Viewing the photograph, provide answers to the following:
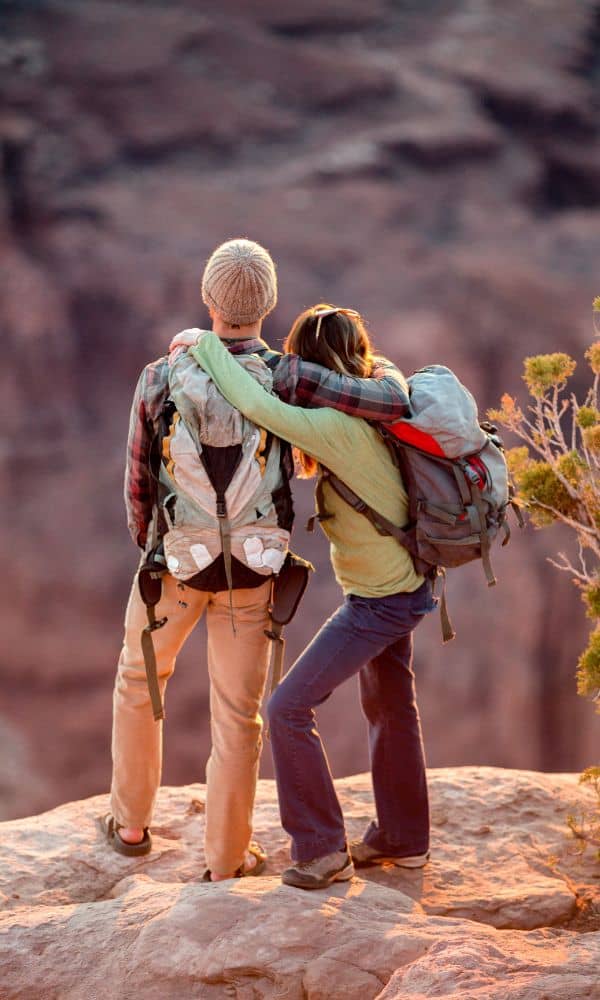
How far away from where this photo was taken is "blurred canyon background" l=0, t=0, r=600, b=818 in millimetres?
11891

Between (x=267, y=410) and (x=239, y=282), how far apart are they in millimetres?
364

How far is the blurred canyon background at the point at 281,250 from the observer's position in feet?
39.0

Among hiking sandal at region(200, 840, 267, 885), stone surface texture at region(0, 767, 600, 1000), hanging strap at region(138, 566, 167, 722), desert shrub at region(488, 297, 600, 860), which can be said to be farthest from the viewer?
desert shrub at region(488, 297, 600, 860)

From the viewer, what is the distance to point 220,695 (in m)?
3.20

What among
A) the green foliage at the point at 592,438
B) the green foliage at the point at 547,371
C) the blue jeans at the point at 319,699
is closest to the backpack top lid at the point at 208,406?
the blue jeans at the point at 319,699

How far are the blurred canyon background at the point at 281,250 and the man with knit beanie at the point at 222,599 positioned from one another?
8.16 meters

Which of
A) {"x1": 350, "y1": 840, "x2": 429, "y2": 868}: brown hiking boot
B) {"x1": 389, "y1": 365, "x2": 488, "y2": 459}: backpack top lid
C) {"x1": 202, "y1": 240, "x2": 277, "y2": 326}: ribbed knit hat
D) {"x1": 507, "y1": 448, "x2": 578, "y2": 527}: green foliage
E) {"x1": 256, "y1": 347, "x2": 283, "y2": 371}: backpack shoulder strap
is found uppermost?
{"x1": 202, "y1": 240, "x2": 277, "y2": 326}: ribbed knit hat

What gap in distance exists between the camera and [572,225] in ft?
42.4

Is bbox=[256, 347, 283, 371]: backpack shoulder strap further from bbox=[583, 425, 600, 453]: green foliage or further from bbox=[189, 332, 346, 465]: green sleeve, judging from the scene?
bbox=[583, 425, 600, 453]: green foliage

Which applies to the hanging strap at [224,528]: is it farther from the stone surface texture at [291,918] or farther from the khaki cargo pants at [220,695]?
the stone surface texture at [291,918]

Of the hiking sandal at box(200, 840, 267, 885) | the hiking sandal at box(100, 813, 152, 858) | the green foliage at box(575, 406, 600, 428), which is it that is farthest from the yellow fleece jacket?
the hiking sandal at box(100, 813, 152, 858)

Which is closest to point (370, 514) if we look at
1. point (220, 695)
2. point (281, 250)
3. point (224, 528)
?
point (224, 528)

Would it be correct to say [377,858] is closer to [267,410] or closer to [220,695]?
[220,695]

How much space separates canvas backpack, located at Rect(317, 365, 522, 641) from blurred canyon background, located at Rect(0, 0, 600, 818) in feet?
27.7
